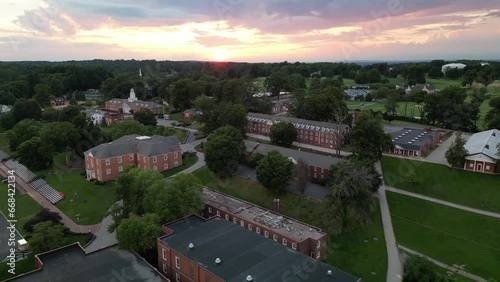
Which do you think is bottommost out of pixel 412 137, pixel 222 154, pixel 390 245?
pixel 390 245

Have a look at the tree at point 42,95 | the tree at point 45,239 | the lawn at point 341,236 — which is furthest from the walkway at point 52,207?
the tree at point 42,95

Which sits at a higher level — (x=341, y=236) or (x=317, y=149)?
(x=317, y=149)

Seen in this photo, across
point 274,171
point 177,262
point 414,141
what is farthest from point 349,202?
point 414,141

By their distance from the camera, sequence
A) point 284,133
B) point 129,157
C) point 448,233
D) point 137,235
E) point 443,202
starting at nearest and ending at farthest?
point 137,235 → point 448,233 → point 443,202 → point 129,157 → point 284,133

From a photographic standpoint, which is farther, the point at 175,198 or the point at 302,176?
the point at 302,176

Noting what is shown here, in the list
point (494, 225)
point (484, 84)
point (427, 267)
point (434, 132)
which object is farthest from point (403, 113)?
point (427, 267)

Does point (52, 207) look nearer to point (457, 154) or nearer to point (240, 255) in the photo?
point (240, 255)

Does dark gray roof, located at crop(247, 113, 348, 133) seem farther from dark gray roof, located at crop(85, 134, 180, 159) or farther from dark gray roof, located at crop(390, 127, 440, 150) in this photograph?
dark gray roof, located at crop(85, 134, 180, 159)

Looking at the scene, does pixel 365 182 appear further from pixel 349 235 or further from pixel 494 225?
pixel 494 225
